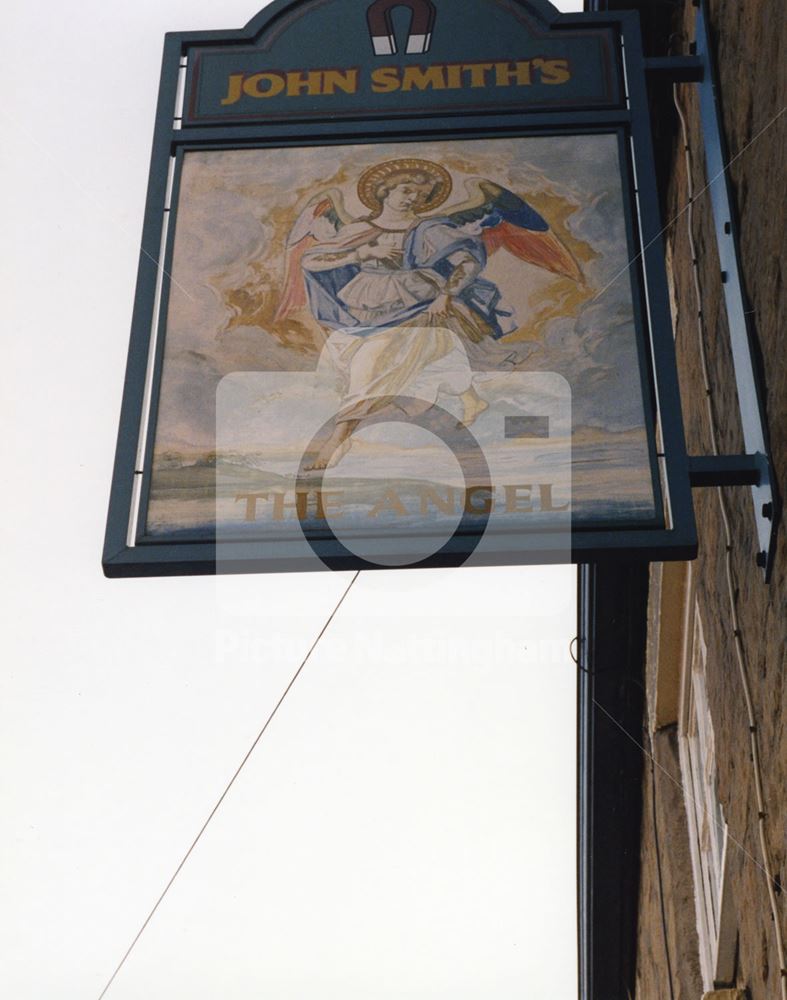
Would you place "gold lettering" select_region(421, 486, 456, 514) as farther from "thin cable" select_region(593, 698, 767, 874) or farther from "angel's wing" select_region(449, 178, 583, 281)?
"thin cable" select_region(593, 698, 767, 874)

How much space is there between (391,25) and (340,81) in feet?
1.10

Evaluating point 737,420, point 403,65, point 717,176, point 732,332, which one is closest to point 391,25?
point 403,65

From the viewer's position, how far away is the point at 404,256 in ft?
12.4

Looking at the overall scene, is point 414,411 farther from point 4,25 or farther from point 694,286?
point 4,25

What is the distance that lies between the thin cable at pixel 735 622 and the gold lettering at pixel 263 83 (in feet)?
4.97

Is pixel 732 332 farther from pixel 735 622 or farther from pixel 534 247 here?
pixel 735 622

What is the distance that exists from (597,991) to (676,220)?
4.58m

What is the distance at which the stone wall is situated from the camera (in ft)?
10.8

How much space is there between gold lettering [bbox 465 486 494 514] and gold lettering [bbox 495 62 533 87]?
Answer: 165cm

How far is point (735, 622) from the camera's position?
3943mm

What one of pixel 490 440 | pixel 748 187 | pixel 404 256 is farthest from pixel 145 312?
pixel 748 187

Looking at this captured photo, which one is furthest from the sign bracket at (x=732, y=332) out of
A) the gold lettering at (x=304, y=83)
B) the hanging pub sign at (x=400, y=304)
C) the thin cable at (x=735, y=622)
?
the gold lettering at (x=304, y=83)

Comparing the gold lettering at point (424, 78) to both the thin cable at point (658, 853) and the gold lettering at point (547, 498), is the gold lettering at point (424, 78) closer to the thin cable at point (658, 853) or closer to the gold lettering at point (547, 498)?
the gold lettering at point (547, 498)

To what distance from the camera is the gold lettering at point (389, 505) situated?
3.19 m
